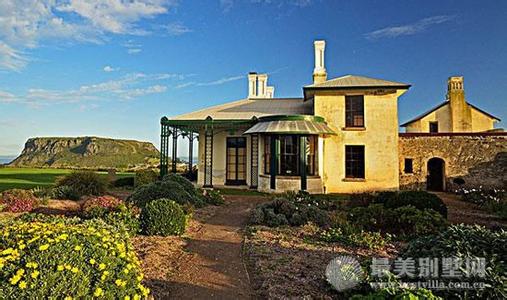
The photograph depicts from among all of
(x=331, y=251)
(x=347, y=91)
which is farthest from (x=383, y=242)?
(x=347, y=91)

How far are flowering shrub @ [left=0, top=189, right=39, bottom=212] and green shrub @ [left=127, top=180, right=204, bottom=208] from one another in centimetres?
302

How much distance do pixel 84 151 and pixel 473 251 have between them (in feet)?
233

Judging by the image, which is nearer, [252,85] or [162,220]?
[162,220]

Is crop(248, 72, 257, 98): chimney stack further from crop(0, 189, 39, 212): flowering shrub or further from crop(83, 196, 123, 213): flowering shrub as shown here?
crop(83, 196, 123, 213): flowering shrub

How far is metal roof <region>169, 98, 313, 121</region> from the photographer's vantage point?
17781 mm

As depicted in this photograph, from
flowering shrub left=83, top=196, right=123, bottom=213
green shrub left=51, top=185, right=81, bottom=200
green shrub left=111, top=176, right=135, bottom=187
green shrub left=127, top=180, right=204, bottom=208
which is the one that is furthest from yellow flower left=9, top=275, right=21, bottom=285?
green shrub left=111, top=176, right=135, bottom=187

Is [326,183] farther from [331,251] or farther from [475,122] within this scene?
[475,122]

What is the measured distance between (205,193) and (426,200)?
775cm

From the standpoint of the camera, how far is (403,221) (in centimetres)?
717

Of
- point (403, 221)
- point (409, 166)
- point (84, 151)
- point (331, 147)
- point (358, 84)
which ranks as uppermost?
point (358, 84)

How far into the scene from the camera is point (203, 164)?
18.1m

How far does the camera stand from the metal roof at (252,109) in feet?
58.3

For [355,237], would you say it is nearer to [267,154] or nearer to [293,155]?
[293,155]

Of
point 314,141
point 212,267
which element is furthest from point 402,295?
point 314,141
